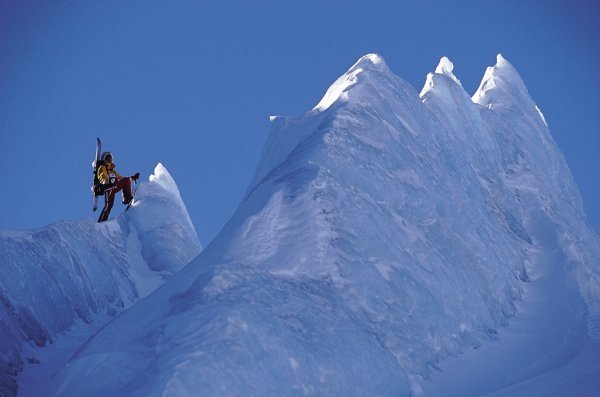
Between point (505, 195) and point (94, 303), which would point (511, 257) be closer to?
point (505, 195)

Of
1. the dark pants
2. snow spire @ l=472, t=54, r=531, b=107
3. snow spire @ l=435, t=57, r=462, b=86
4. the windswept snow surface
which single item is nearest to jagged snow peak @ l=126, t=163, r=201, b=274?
the windswept snow surface

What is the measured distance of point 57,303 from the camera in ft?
106

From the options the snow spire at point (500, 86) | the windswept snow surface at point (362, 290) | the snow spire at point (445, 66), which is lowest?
the windswept snow surface at point (362, 290)

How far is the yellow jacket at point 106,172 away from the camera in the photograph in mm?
21578

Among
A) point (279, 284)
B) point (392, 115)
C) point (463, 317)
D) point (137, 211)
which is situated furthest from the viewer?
point (137, 211)

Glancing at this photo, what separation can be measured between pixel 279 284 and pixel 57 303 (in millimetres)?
20124

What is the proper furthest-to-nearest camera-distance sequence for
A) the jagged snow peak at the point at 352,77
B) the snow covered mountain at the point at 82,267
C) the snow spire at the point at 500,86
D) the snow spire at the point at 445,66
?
Result: the snow spire at the point at 445,66
the snow spire at the point at 500,86
the snow covered mountain at the point at 82,267
the jagged snow peak at the point at 352,77

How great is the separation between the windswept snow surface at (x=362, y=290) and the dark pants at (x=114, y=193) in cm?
411

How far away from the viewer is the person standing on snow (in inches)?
854

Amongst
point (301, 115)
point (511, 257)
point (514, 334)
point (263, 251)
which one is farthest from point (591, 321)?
point (301, 115)

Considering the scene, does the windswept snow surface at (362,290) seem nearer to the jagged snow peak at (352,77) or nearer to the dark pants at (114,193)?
the jagged snow peak at (352,77)

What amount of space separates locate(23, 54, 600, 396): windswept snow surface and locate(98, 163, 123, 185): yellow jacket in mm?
4491

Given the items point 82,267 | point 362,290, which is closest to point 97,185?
point 362,290

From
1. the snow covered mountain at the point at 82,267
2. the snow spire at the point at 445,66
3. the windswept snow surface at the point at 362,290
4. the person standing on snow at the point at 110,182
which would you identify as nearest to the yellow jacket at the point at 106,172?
the person standing on snow at the point at 110,182
